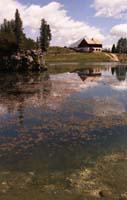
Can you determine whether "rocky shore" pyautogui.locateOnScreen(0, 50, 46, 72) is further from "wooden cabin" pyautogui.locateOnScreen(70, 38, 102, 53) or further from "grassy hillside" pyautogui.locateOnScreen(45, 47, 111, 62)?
"wooden cabin" pyautogui.locateOnScreen(70, 38, 102, 53)

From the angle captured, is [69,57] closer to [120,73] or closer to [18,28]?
[18,28]

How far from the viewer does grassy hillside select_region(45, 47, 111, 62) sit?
146 m

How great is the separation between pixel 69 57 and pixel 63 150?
138058mm

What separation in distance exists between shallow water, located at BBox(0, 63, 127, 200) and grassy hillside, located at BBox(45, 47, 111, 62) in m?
114

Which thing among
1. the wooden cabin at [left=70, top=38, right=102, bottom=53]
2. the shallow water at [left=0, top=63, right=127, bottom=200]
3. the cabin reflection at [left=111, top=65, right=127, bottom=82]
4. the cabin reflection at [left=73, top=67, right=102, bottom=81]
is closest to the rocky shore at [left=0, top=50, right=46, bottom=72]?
the cabin reflection at [left=73, top=67, right=102, bottom=81]

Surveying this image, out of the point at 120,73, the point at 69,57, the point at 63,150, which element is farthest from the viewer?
the point at 69,57

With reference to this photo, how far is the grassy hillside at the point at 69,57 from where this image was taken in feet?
479

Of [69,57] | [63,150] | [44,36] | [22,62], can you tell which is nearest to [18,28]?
[22,62]

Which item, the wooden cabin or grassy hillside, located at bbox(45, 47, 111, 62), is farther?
the wooden cabin

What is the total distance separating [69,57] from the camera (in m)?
152

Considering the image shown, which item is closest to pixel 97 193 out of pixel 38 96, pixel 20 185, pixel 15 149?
pixel 20 185

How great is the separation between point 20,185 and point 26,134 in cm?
748

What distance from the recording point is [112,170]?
1348cm

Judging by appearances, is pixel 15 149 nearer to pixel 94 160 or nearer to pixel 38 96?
pixel 94 160
